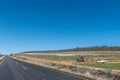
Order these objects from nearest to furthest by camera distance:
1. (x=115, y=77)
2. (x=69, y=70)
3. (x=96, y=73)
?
(x=115, y=77)
(x=96, y=73)
(x=69, y=70)

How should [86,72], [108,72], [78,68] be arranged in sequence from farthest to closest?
[78,68], [86,72], [108,72]

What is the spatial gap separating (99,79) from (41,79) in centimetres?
434

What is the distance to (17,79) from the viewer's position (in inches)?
763

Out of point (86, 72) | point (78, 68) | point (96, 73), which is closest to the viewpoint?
point (96, 73)

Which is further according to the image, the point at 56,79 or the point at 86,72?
the point at 86,72

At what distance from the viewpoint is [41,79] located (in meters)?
18.9

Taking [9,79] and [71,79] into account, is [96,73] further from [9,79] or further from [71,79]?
[9,79]

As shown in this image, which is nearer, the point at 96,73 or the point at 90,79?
the point at 90,79

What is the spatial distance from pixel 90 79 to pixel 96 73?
1.59 m

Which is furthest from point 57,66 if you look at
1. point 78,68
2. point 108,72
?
point 108,72

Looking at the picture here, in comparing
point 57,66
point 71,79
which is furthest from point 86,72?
point 57,66

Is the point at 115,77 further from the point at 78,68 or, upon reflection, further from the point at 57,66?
the point at 57,66

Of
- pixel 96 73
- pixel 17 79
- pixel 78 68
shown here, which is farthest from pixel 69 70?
pixel 17 79

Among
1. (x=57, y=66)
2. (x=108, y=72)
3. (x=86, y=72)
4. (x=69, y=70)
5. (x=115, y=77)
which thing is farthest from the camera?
(x=57, y=66)
